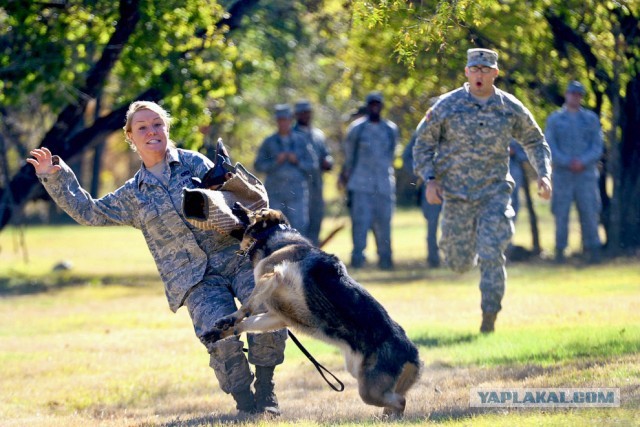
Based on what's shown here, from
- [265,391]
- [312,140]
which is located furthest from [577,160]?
[265,391]

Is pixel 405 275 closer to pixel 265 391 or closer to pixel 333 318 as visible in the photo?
pixel 265 391

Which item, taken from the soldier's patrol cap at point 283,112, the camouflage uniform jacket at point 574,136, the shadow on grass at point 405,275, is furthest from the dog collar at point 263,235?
the soldier's patrol cap at point 283,112

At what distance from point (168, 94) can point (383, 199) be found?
3.81 m

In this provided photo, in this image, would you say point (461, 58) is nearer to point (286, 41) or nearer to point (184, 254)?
point (286, 41)

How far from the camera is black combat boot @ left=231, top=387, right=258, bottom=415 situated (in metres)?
7.38

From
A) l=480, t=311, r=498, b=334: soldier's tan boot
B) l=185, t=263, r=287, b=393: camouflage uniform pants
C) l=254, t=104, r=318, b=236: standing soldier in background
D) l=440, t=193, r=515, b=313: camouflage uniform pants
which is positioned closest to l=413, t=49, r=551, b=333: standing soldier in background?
A: l=440, t=193, r=515, b=313: camouflage uniform pants

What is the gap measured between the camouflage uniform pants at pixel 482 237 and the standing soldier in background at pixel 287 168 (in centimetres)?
767

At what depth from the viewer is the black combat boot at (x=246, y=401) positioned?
7.38 meters

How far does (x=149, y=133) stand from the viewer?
7258 mm

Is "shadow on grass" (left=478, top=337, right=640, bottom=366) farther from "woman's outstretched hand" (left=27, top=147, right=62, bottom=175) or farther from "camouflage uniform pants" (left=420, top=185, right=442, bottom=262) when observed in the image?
"camouflage uniform pants" (left=420, top=185, right=442, bottom=262)

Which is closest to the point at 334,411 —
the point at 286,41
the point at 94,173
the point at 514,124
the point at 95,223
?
the point at 95,223

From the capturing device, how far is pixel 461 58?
16031 millimetres

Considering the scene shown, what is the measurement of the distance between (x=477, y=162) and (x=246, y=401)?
3284 mm

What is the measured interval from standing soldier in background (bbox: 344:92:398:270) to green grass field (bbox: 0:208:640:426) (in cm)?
82
